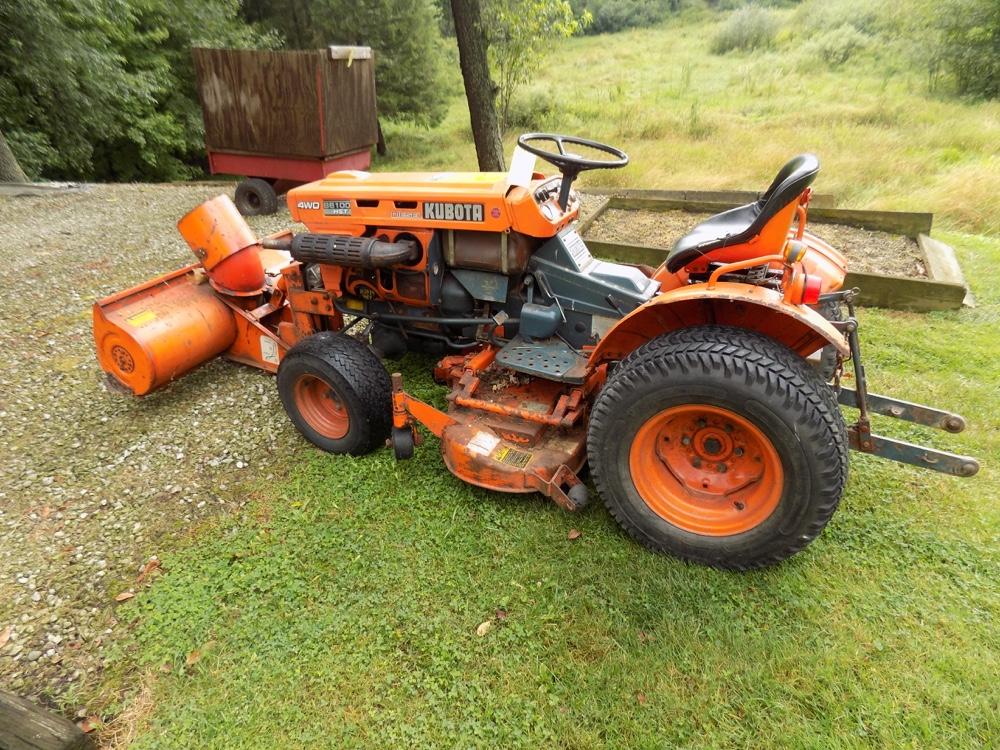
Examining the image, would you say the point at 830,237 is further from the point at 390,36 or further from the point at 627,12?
the point at 627,12

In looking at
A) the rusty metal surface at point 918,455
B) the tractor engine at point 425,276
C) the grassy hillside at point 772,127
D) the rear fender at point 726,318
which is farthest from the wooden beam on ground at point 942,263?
the tractor engine at point 425,276

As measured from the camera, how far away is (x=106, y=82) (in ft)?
33.2

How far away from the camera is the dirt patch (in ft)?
17.3

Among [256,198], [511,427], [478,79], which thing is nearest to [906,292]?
[511,427]

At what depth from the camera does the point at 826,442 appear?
208cm

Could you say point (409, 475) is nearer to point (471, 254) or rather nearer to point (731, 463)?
point (471, 254)

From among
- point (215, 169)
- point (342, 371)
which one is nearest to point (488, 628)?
point (342, 371)

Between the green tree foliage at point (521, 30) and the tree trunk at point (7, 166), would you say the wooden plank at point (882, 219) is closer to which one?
the green tree foliage at point (521, 30)

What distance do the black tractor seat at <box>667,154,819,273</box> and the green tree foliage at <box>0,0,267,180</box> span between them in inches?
410

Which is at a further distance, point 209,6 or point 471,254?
point 209,6

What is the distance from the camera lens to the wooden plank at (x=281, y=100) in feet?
23.8

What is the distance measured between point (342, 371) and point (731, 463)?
180cm

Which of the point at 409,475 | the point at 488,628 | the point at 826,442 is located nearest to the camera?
the point at 826,442

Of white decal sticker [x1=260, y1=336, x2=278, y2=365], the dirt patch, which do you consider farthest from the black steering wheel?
the dirt patch
